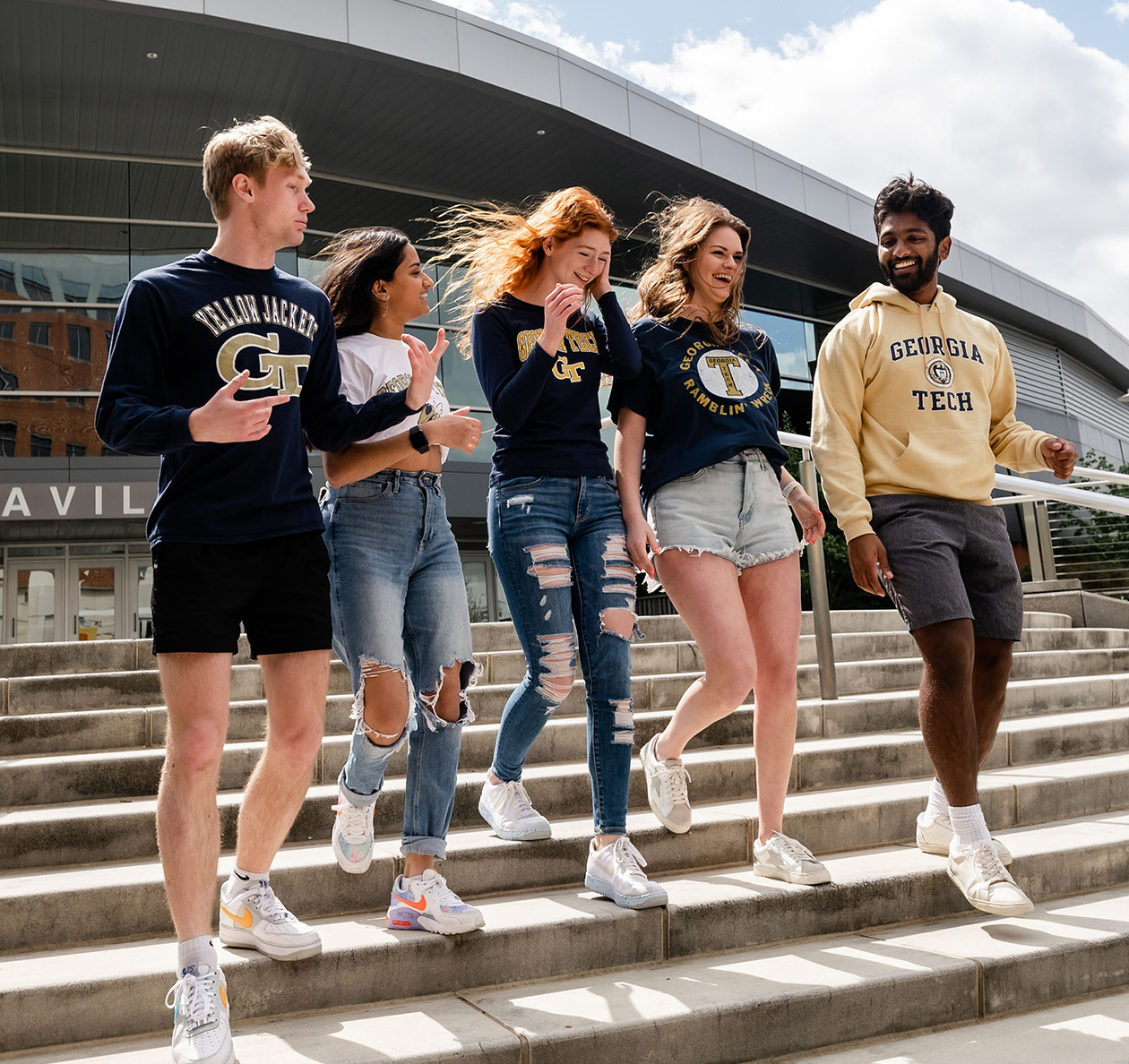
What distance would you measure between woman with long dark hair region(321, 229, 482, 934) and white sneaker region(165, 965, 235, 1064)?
607 millimetres

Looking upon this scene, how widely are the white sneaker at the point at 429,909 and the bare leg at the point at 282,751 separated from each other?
0.35m

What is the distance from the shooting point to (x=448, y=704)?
8.77 feet

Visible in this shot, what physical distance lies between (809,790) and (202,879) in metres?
2.52

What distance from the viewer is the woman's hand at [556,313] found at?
8.76 feet

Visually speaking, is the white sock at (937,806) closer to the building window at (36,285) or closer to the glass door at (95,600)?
the glass door at (95,600)

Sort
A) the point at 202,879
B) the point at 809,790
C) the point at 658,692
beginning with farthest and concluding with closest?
the point at 658,692
the point at 809,790
the point at 202,879

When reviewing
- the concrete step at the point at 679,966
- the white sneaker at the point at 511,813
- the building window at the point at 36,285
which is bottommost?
the concrete step at the point at 679,966

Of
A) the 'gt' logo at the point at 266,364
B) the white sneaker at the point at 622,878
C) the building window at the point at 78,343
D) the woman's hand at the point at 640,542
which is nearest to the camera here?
the 'gt' logo at the point at 266,364

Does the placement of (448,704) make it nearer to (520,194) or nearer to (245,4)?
(245,4)

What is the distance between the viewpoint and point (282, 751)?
7.76 feet

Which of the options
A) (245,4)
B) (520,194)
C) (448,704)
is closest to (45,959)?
(448,704)

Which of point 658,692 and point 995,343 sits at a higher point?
point 995,343

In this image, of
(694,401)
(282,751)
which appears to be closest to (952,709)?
(694,401)

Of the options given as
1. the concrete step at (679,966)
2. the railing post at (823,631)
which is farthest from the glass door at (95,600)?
the concrete step at (679,966)
